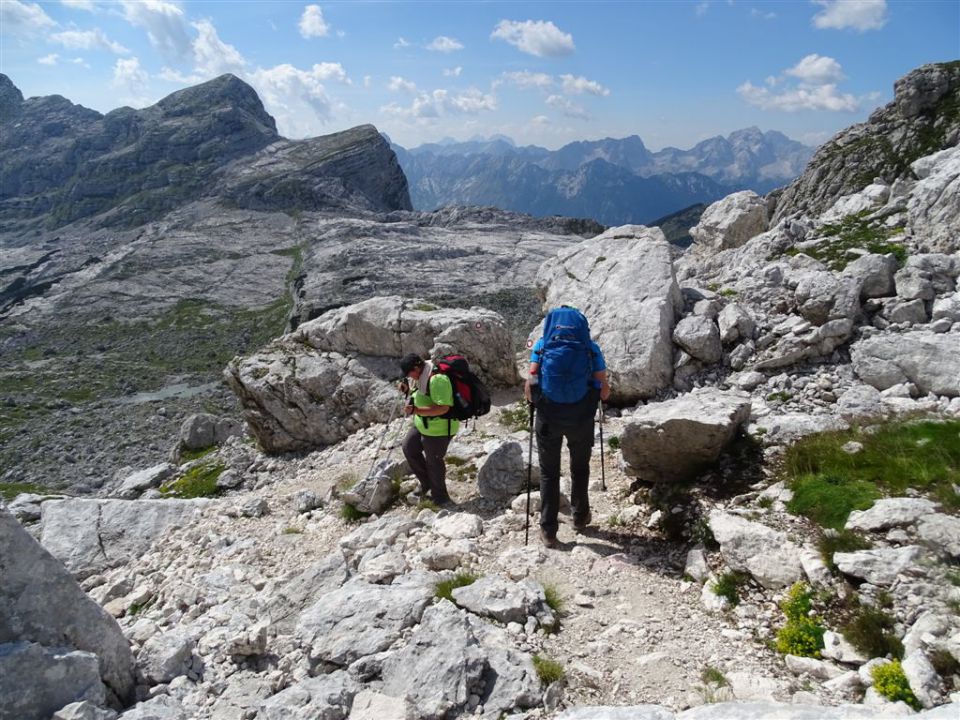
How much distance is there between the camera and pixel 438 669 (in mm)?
6176

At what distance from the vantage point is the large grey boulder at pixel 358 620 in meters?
6.97

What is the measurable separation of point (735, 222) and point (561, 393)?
4069 cm

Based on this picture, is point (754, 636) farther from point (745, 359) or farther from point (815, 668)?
point (745, 359)

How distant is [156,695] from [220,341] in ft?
414

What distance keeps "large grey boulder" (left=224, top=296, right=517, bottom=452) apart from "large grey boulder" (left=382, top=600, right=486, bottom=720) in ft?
43.4

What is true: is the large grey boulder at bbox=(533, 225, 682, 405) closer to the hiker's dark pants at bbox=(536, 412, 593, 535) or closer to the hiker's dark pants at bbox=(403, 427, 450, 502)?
the hiker's dark pants at bbox=(403, 427, 450, 502)

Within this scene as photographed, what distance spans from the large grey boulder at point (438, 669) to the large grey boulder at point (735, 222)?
4300 centimetres

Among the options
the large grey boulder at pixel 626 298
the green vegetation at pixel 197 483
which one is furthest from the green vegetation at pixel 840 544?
the green vegetation at pixel 197 483

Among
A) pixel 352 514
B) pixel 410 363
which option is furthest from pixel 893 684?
pixel 352 514

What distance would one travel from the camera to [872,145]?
43.2 m

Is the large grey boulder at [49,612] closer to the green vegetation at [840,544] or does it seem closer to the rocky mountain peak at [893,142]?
the green vegetation at [840,544]

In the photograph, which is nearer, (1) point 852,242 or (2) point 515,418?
(2) point 515,418

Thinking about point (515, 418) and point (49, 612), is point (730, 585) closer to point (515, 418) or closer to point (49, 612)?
point (49, 612)

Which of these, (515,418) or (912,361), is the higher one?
(912,361)
